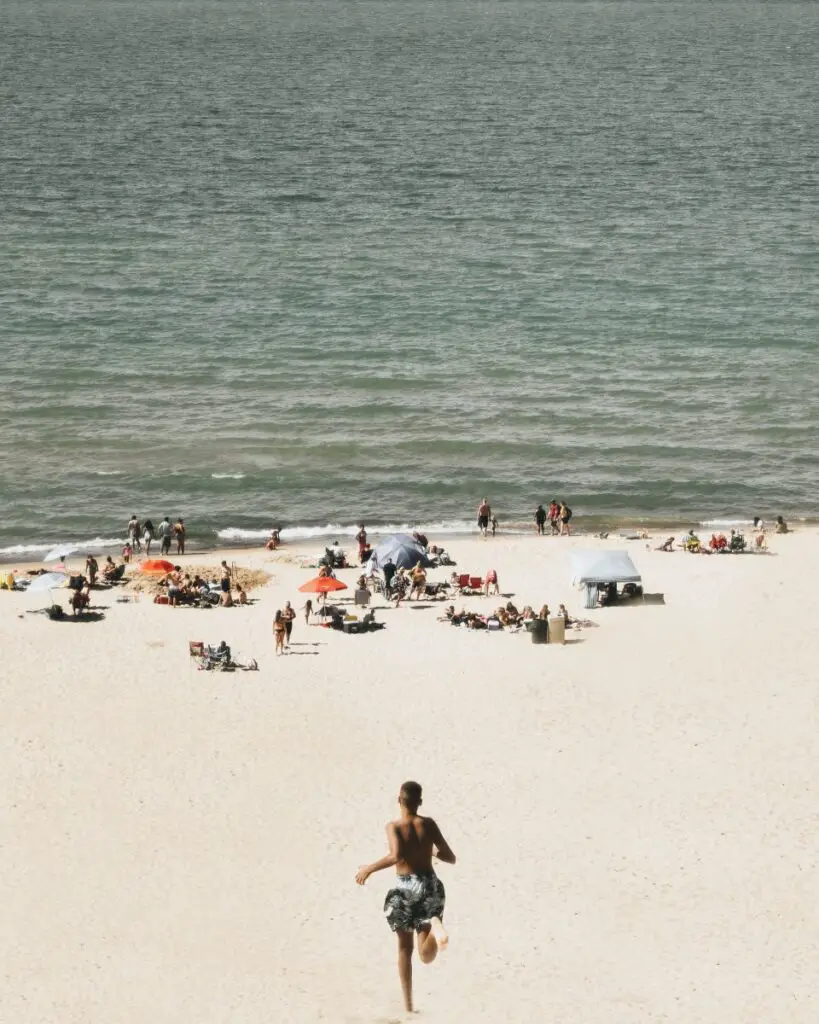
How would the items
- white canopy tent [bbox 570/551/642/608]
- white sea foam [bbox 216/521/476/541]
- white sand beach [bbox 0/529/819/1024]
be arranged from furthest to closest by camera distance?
white sea foam [bbox 216/521/476/541]
white canopy tent [bbox 570/551/642/608]
white sand beach [bbox 0/529/819/1024]

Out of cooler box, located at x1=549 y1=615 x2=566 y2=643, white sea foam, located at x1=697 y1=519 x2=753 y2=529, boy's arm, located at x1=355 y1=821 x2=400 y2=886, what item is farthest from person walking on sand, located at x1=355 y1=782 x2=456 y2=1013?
white sea foam, located at x1=697 y1=519 x2=753 y2=529

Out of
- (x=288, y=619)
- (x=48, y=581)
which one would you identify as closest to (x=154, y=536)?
(x=48, y=581)

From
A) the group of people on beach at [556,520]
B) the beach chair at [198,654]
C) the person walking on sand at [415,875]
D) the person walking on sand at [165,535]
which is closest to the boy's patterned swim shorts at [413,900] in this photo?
the person walking on sand at [415,875]

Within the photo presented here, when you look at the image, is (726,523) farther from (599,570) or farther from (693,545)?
(599,570)

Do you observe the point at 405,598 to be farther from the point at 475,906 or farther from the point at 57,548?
the point at 475,906

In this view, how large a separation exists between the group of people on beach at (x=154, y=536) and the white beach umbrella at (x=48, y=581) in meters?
4.95

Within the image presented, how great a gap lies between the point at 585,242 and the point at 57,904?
63371 mm

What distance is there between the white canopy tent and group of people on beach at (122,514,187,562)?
11.2 meters

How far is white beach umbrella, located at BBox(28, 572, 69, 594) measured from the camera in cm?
4109

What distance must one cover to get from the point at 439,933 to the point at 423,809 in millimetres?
11536

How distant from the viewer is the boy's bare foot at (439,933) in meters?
17.1

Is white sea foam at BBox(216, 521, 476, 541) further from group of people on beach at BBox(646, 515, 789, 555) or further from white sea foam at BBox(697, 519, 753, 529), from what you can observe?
group of people on beach at BBox(646, 515, 789, 555)

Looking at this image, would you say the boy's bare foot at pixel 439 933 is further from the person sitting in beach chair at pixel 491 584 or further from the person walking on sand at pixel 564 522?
the person walking on sand at pixel 564 522

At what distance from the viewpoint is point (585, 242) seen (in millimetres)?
85312
